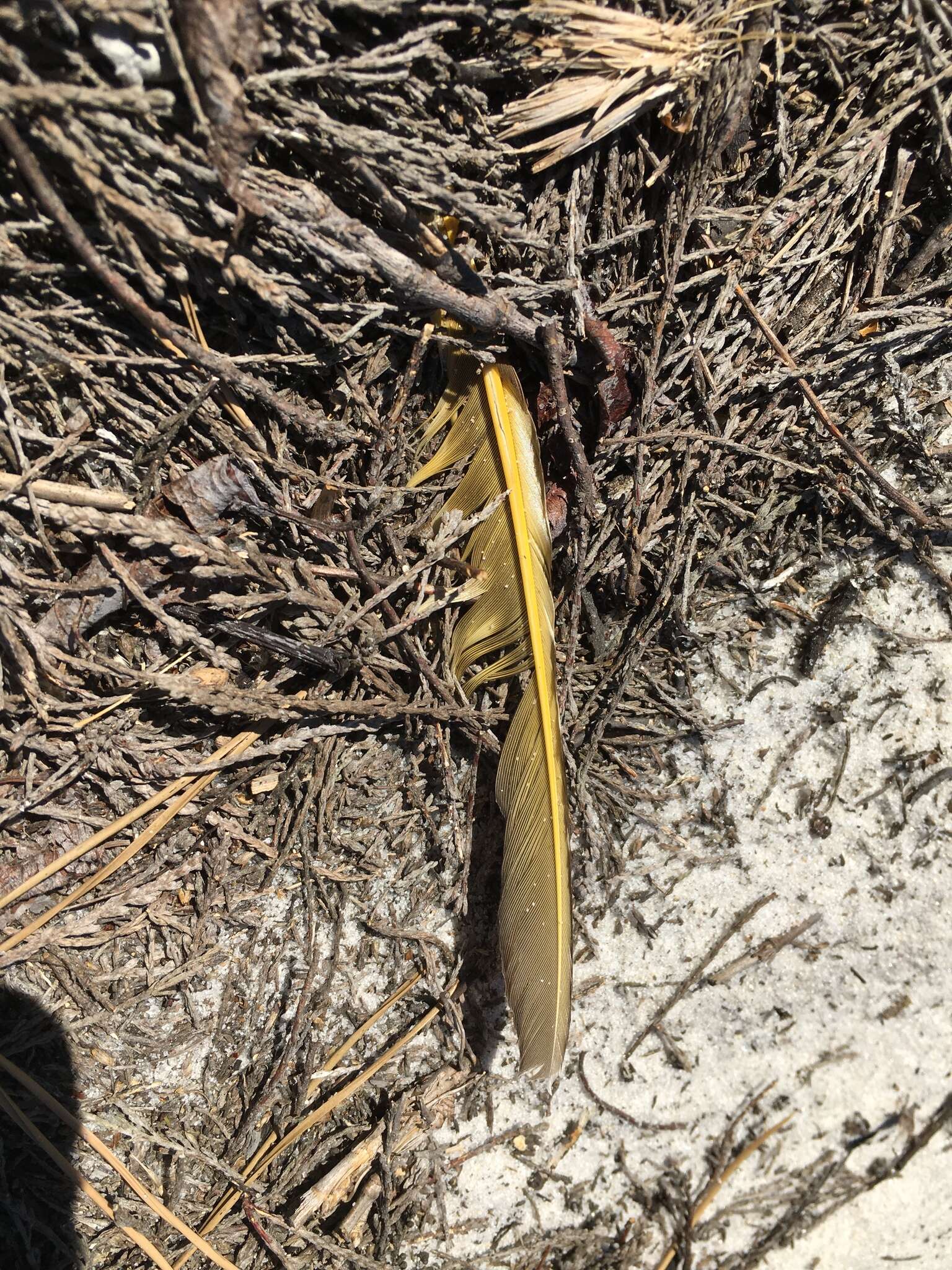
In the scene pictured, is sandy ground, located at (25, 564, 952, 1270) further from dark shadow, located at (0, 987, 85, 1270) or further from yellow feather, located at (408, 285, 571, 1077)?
dark shadow, located at (0, 987, 85, 1270)

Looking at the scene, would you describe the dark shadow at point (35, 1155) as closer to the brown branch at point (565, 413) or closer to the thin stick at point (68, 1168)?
the thin stick at point (68, 1168)

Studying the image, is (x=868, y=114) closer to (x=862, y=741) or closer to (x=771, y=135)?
(x=771, y=135)

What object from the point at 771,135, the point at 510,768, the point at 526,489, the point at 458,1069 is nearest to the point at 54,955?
the point at 458,1069

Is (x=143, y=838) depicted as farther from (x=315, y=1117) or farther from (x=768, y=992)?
(x=768, y=992)

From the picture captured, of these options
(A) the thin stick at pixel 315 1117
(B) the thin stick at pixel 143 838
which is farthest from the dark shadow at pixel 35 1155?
(A) the thin stick at pixel 315 1117

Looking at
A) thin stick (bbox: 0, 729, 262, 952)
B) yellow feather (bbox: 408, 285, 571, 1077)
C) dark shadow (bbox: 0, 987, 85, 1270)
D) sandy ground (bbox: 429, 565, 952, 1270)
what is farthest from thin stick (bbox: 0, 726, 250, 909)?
sandy ground (bbox: 429, 565, 952, 1270)
